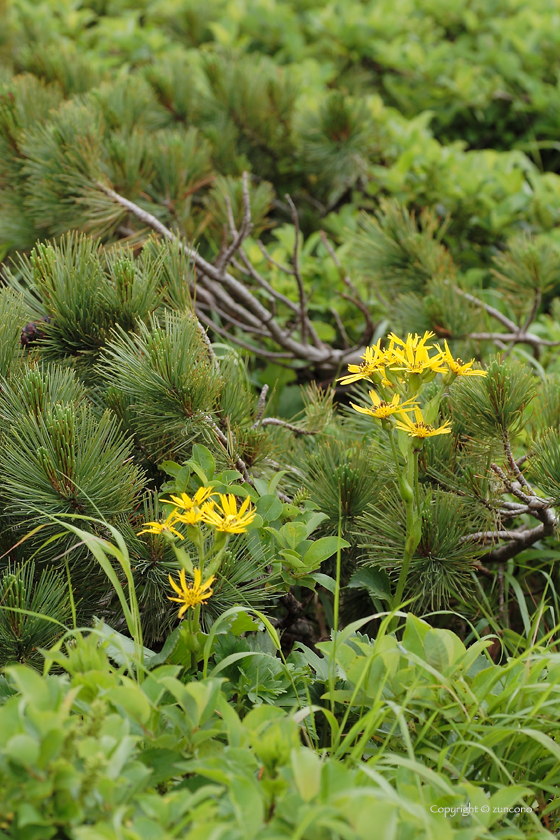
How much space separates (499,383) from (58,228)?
130 cm

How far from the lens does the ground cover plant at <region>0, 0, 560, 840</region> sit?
849 mm

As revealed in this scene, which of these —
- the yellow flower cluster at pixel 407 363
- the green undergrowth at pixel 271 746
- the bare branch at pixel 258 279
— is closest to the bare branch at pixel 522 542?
the green undergrowth at pixel 271 746

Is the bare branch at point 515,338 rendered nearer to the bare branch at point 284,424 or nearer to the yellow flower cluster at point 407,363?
the bare branch at point 284,424

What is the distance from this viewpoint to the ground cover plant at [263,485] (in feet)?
2.78

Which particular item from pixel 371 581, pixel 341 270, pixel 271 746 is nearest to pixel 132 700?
pixel 271 746

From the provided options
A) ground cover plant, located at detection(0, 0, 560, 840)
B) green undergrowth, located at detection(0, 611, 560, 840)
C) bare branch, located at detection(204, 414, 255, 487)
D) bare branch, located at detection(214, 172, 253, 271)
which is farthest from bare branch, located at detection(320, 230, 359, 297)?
green undergrowth, located at detection(0, 611, 560, 840)

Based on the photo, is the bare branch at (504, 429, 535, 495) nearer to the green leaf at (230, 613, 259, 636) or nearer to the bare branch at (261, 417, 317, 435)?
the bare branch at (261, 417, 317, 435)

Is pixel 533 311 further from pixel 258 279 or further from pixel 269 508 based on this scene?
pixel 269 508

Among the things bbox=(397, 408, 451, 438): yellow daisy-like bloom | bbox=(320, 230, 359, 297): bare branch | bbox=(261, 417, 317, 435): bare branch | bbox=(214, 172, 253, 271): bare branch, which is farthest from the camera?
bbox=(320, 230, 359, 297): bare branch

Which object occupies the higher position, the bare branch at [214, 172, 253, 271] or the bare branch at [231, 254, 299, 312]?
the bare branch at [214, 172, 253, 271]

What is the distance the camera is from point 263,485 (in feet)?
4.19

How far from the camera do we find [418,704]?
1.02m

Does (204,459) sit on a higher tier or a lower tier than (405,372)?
lower

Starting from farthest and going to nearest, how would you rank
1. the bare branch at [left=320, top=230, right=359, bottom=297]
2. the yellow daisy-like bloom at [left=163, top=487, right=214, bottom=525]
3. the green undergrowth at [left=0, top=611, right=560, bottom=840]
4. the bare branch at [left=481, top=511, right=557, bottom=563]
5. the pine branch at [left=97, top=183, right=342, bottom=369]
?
the bare branch at [left=320, top=230, right=359, bottom=297] < the pine branch at [left=97, top=183, right=342, bottom=369] < the bare branch at [left=481, top=511, right=557, bottom=563] < the yellow daisy-like bloom at [left=163, top=487, right=214, bottom=525] < the green undergrowth at [left=0, top=611, right=560, bottom=840]
